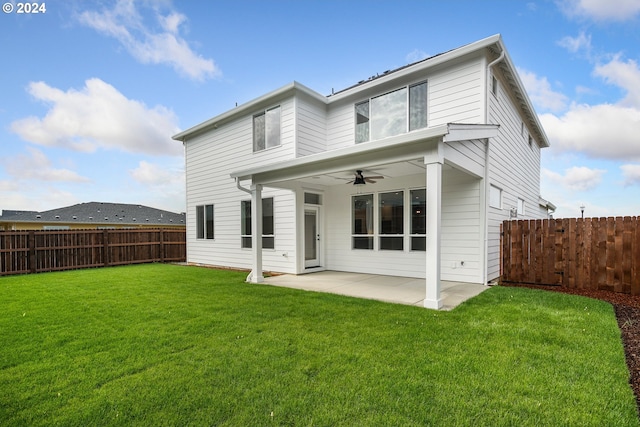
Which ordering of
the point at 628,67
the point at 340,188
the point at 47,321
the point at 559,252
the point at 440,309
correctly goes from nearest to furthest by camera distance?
the point at 47,321 < the point at 440,309 < the point at 559,252 < the point at 340,188 < the point at 628,67

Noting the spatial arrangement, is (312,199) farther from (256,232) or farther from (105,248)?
(105,248)

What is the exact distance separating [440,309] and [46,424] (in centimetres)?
493

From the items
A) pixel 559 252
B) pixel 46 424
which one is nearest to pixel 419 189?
pixel 559 252

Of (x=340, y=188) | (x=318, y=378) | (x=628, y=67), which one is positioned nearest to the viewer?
(x=318, y=378)

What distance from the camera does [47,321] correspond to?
474cm

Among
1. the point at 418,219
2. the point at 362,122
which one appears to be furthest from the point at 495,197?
the point at 362,122

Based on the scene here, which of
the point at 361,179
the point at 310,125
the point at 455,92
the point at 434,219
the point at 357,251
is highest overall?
the point at 455,92

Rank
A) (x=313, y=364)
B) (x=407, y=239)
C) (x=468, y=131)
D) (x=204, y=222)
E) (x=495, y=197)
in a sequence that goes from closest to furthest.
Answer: (x=313, y=364) < (x=468, y=131) < (x=495, y=197) < (x=407, y=239) < (x=204, y=222)

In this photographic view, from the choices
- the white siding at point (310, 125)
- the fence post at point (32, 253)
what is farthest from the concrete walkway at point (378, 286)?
the fence post at point (32, 253)

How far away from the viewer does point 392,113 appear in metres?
8.79

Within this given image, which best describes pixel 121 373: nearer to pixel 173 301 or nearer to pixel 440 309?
pixel 173 301

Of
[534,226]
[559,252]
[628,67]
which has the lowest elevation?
[559,252]

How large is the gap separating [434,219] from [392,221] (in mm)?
3480

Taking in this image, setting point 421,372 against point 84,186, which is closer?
point 421,372
